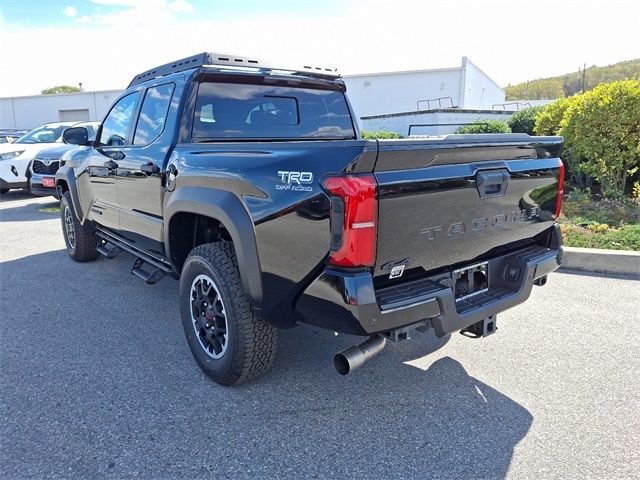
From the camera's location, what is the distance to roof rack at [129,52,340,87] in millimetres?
3666

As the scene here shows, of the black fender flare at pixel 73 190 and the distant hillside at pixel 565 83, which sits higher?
the distant hillside at pixel 565 83

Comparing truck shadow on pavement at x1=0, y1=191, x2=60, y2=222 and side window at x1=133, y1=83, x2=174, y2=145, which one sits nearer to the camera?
side window at x1=133, y1=83, x2=174, y2=145

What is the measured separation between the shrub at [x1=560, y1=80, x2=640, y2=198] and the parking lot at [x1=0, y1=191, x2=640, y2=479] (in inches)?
154

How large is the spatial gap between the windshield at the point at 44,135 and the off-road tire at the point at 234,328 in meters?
11.5

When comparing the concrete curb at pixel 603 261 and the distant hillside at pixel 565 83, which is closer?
the concrete curb at pixel 603 261

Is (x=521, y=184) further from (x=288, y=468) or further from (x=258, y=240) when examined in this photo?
(x=288, y=468)

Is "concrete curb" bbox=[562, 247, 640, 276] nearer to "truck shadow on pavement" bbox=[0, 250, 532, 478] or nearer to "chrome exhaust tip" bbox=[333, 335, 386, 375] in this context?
"truck shadow on pavement" bbox=[0, 250, 532, 478]

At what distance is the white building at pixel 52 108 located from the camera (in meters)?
36.9

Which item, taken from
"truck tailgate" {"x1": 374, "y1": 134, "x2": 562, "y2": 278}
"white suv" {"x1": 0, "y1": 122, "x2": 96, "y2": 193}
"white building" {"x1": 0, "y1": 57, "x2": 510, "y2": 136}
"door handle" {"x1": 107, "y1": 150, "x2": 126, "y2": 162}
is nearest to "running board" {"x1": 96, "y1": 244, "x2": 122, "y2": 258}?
"door handle" {"x1": 107, "y1": 150, "x2": 126, "y2": 162}

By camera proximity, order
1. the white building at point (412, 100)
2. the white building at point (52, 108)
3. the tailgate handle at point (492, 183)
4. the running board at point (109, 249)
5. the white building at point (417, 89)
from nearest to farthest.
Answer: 1. the tailgate handle at point (492, 183)
2. the running board at point (109, 249)
3. the white building at point (412, 100)
4. the white building at point (417, 89)
5. the white building at point (52, 108)

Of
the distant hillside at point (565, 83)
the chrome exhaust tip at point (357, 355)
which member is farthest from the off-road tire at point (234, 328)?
the distant hillside at point (565, 83)

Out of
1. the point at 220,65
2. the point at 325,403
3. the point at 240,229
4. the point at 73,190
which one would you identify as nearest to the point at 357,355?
the point at 325,403

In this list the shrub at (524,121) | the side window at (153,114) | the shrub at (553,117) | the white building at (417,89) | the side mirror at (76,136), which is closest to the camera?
the side window at (153,114)

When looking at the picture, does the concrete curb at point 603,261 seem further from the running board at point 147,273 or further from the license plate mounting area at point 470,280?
the running board at point 147,273
